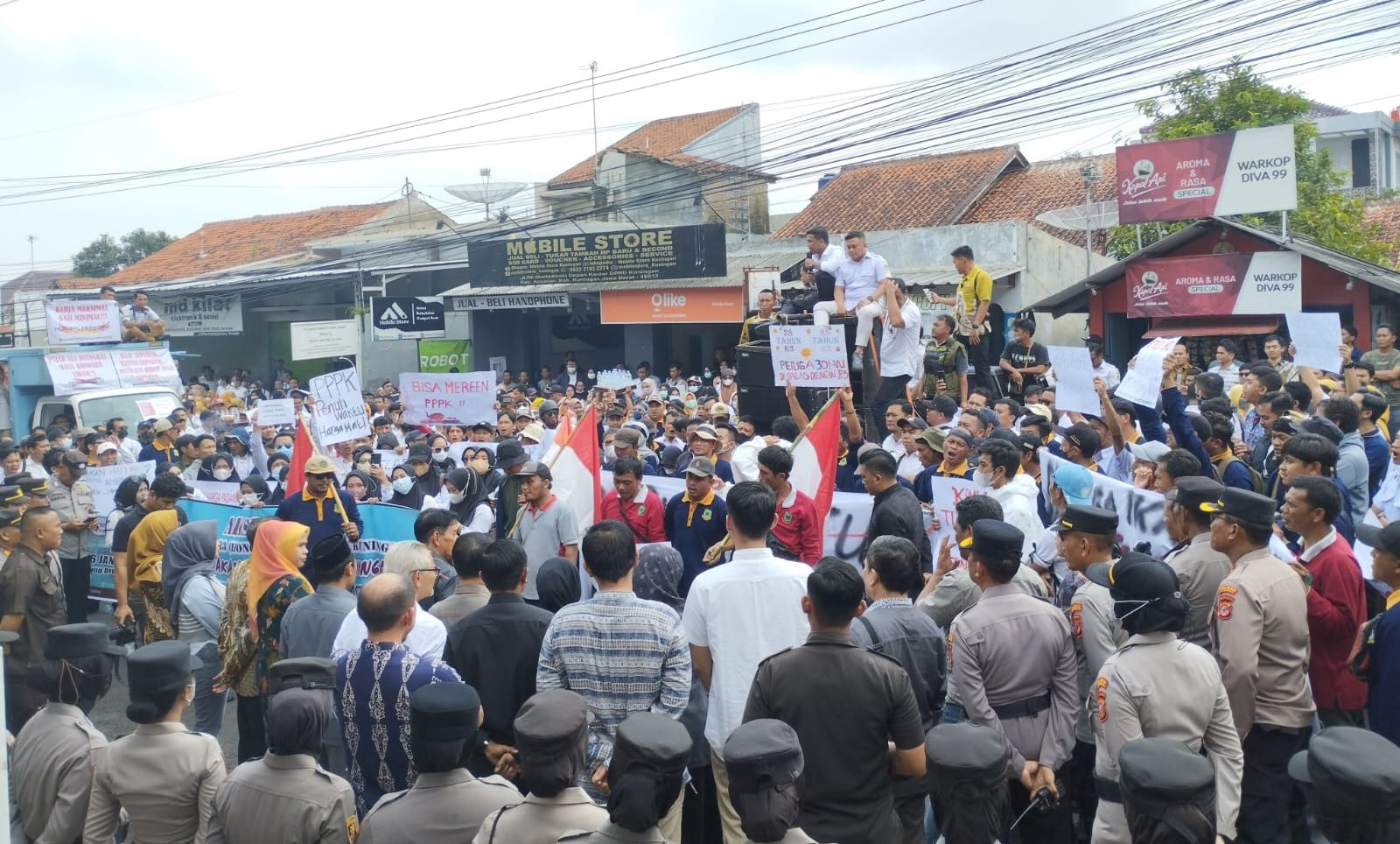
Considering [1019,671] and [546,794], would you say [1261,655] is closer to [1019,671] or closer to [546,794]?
[1019,671]

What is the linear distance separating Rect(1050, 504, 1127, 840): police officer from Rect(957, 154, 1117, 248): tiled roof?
1087 inches

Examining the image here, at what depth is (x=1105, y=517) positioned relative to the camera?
15.0ft

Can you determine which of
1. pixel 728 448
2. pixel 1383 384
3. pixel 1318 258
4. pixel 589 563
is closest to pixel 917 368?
pixel 728 448

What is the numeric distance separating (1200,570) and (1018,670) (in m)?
1.05

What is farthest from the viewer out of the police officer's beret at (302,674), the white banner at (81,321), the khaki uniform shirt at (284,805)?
the white banner at (81,321)

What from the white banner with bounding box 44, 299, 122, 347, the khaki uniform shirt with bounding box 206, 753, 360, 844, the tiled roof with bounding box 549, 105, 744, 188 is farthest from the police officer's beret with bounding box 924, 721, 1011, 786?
the tiled roof with bounding box 549, 105, 744, 188

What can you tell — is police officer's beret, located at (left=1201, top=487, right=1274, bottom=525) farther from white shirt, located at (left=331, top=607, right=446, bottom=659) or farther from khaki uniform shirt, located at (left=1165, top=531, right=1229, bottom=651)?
white shirt, located at (left=331, top=607, right=446, bottom=659)

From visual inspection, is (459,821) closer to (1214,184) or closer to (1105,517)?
(1105,517)

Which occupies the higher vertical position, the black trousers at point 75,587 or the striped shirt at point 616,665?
the striped shirt at point 616,665

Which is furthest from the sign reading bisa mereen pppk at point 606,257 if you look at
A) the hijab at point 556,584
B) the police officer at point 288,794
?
the police officer at point 288,794

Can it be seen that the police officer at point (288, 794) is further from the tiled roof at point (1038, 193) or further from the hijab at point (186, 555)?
the tiled roof at point (1038, 193)

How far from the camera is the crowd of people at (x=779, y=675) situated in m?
3.23

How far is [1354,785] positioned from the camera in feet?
8.04

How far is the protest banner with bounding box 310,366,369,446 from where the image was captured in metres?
10.1
